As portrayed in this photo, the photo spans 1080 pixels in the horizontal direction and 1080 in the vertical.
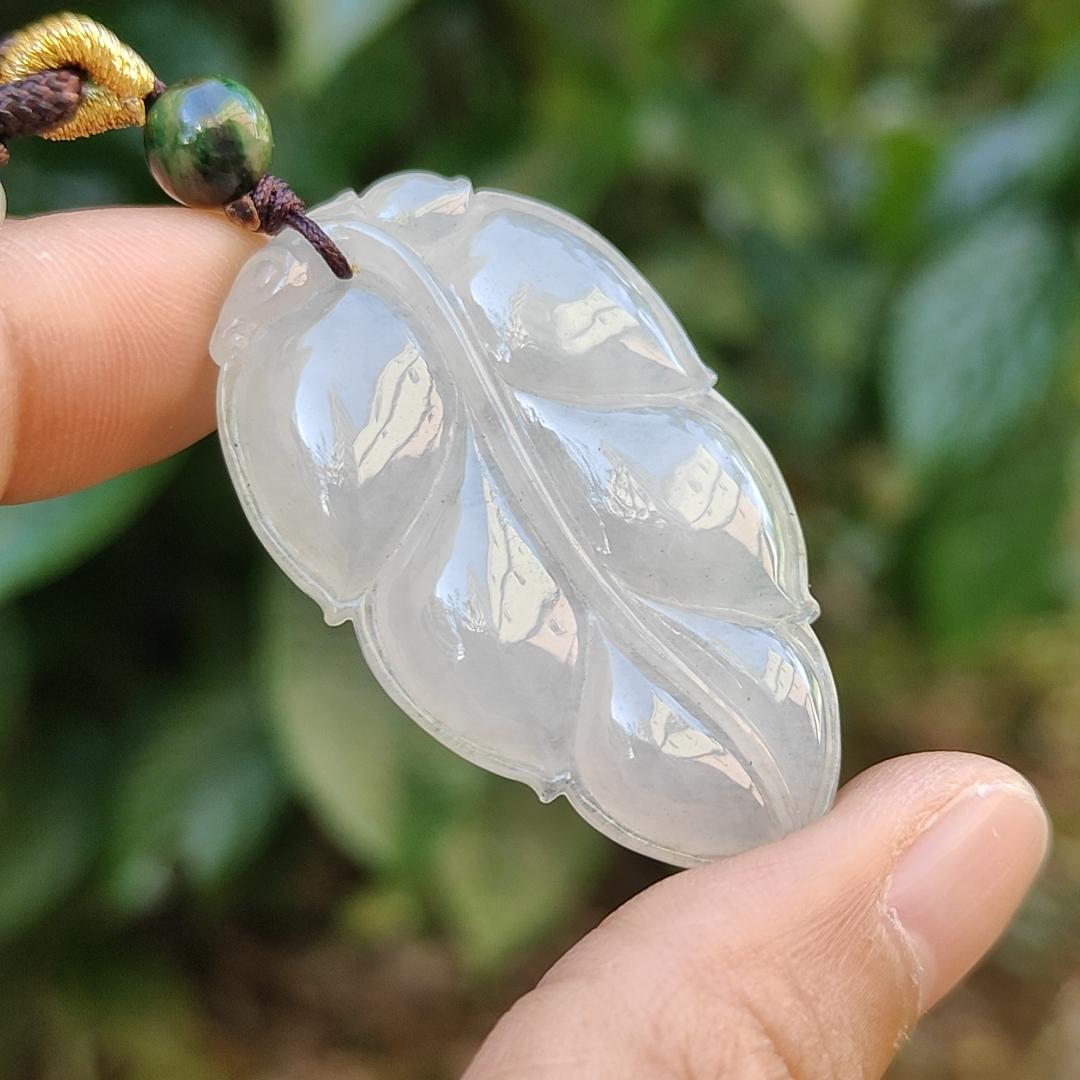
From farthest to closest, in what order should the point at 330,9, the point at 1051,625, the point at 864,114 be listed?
the point at 1051,625 < the point at 864,114 < the point at 330,9

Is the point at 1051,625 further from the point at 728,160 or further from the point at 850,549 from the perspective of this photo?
the point at 728,160

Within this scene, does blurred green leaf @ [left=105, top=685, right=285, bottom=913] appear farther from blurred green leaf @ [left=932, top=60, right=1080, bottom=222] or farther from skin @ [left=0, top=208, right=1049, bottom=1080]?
blurred green leaf @ [left=932, top=60, right=1080, bottom=222]

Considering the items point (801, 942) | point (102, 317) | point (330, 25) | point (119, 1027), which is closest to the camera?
point (801, 942)

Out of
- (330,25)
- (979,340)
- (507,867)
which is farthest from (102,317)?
(979,340)

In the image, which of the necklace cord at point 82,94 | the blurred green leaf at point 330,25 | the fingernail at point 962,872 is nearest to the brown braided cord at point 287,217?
the necklace cord at point 82,94

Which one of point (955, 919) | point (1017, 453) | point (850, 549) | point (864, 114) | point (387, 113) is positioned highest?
point (387, 113)

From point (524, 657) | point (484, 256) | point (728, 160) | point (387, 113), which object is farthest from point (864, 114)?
point (524, 657)

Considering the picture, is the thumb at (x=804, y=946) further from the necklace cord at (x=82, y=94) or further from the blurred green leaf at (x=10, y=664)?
the blurred green leaf at (x=10, y=664)

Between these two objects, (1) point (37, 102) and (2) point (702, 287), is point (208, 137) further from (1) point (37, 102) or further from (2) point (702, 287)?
(2) point (702, 287)
